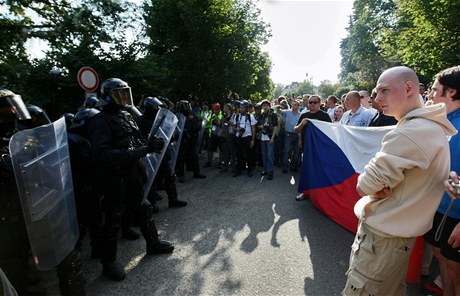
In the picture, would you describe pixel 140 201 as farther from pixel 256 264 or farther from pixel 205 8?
pixel 205 8

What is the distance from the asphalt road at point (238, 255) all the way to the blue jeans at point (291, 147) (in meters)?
2.28

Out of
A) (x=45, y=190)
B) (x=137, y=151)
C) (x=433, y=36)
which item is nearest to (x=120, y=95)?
(x=137, y=151)

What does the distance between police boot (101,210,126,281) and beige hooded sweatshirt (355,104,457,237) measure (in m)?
2.50

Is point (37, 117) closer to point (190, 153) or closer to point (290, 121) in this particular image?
point (190, 153)

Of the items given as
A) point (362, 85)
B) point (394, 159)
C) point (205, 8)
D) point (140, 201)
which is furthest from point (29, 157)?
point (362, 85)

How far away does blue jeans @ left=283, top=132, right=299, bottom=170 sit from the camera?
7375 mm

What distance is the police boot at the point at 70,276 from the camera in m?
2.31

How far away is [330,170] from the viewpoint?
171 inches

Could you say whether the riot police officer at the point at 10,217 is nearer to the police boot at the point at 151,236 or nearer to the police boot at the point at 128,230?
the police boot at the point at 151,236

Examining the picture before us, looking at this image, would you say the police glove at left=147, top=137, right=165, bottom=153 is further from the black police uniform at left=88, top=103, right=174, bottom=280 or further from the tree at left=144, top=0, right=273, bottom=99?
the tree at left=144, top=0, right=273, bottom=99

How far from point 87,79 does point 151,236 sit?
Answer: 16.5 ft

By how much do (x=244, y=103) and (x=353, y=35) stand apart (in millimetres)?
38238

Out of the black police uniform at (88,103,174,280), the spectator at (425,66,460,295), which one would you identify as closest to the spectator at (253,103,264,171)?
the black police uniform at (88,103,174,280)

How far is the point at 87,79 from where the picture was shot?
6684 mm
